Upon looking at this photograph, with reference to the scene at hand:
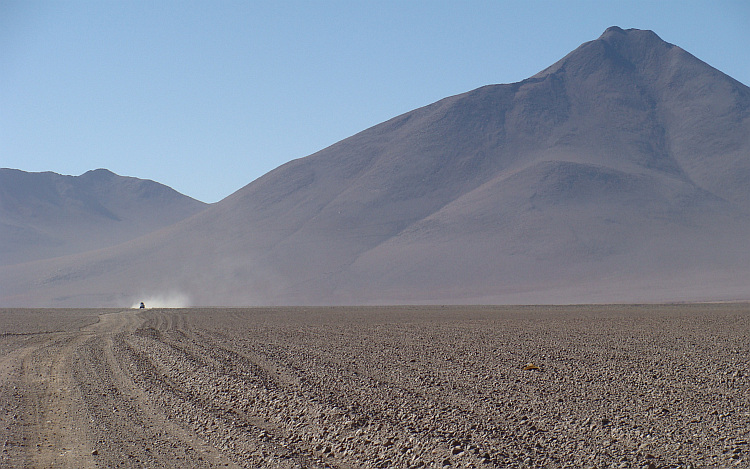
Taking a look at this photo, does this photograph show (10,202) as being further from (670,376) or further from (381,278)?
(670,376)

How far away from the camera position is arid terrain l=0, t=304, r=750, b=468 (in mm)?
7797

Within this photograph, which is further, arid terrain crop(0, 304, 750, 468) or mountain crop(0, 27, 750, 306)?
mountain crop(0, 27, 750, 306)

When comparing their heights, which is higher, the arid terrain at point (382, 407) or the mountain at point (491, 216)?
the mountain at point (491, 216)

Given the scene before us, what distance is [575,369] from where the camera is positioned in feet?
44.3

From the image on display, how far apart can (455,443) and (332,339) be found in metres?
13.9

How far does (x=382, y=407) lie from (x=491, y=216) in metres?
90.5

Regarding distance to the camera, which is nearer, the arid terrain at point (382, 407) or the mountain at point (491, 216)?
the arid terrain at point (382, 407)

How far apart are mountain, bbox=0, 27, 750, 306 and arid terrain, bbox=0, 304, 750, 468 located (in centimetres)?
5648

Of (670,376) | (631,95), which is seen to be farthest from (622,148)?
(670,376)

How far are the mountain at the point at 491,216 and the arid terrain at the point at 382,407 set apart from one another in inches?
2224

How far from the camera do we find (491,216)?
99.1 metres

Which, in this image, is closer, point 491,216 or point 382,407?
point 382,407

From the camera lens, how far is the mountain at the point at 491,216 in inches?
3292

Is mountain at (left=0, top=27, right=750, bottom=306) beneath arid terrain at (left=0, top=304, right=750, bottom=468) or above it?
above
